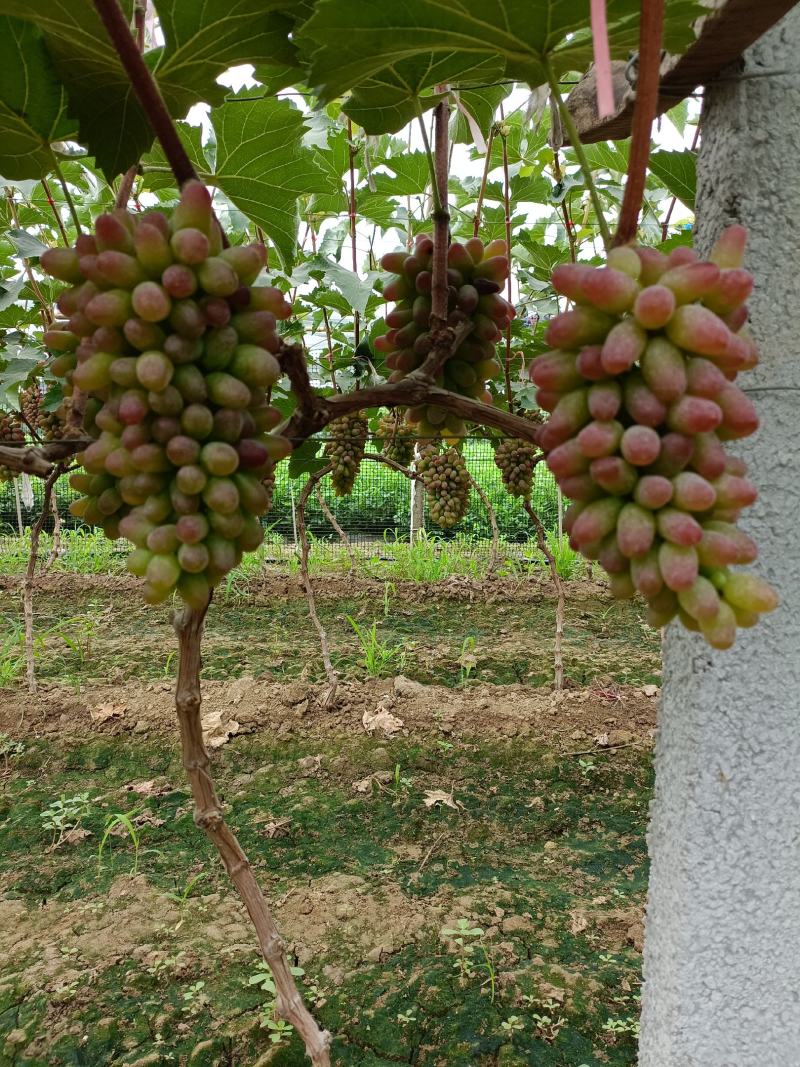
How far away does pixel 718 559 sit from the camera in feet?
1.30

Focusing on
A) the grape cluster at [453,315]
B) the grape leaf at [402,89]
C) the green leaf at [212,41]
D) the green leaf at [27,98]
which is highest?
the grape leaf at [402,89]

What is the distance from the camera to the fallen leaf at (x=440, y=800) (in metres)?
2.38

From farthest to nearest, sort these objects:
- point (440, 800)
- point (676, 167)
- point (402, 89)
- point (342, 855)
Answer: point (440, 800), point (342, 855), point (676, 167), point (402, 89)

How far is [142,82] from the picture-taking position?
0.52 metres

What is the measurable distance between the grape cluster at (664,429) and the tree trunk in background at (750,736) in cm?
45

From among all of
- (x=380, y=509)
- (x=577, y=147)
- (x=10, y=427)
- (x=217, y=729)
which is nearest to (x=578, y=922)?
(x=217, y=729)

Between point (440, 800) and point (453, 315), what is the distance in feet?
6.27

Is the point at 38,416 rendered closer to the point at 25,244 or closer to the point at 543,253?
the point at 25,244

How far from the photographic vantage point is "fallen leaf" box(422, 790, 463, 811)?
238 cm

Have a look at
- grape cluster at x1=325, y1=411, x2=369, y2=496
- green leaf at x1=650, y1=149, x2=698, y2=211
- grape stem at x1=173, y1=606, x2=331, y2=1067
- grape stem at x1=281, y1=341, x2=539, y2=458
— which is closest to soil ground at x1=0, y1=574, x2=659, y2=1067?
grape stem at x1=173, y1=606, x2=331, y2=1067

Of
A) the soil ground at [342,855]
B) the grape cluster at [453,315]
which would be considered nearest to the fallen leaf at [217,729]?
the soil ground at [342,855]

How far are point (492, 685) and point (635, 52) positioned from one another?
115 inches

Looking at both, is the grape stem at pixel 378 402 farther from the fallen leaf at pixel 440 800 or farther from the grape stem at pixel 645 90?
the fallen leaf at pixel 440 800

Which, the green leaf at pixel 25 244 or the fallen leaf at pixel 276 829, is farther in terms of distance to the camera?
the fallen leaf at pixel 276 829
